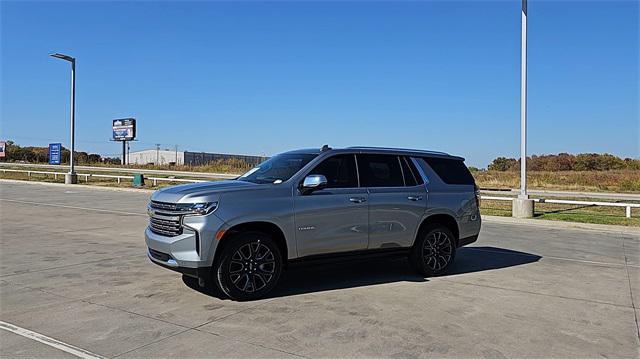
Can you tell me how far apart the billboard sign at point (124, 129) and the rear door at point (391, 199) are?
66.9 m

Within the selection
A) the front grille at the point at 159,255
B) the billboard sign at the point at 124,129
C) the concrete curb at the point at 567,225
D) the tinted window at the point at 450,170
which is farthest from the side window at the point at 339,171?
the billboard sign at the point at 124,129

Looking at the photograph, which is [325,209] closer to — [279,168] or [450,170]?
[279,168]

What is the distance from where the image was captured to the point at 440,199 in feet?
26.7

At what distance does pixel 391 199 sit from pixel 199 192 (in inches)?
109

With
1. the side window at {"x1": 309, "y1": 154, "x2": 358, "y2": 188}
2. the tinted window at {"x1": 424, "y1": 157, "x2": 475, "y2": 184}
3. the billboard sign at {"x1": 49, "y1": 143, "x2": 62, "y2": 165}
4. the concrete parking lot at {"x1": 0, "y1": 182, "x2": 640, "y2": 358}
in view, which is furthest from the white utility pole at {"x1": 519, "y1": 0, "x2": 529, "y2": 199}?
the billboard sign at {"x1": 49, "y1": 143, "x2": 62, "y2": 165}

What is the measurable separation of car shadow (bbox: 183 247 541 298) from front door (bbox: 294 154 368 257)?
11.1 inches

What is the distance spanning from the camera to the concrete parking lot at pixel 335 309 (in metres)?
4.86

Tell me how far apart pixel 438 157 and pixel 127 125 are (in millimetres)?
67798

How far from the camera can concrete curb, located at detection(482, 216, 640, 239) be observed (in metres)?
14.8

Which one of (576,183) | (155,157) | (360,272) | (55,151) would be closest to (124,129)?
(55,151)

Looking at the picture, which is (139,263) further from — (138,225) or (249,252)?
(138,225)

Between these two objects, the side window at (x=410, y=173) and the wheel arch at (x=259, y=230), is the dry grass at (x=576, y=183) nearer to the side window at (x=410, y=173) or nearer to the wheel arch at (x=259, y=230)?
the side window at (x=410, y=173)

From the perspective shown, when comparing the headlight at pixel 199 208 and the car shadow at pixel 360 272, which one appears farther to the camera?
the car shadow at pixel 360 272

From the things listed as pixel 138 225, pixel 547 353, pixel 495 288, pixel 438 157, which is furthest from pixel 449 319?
pixel 138 225
